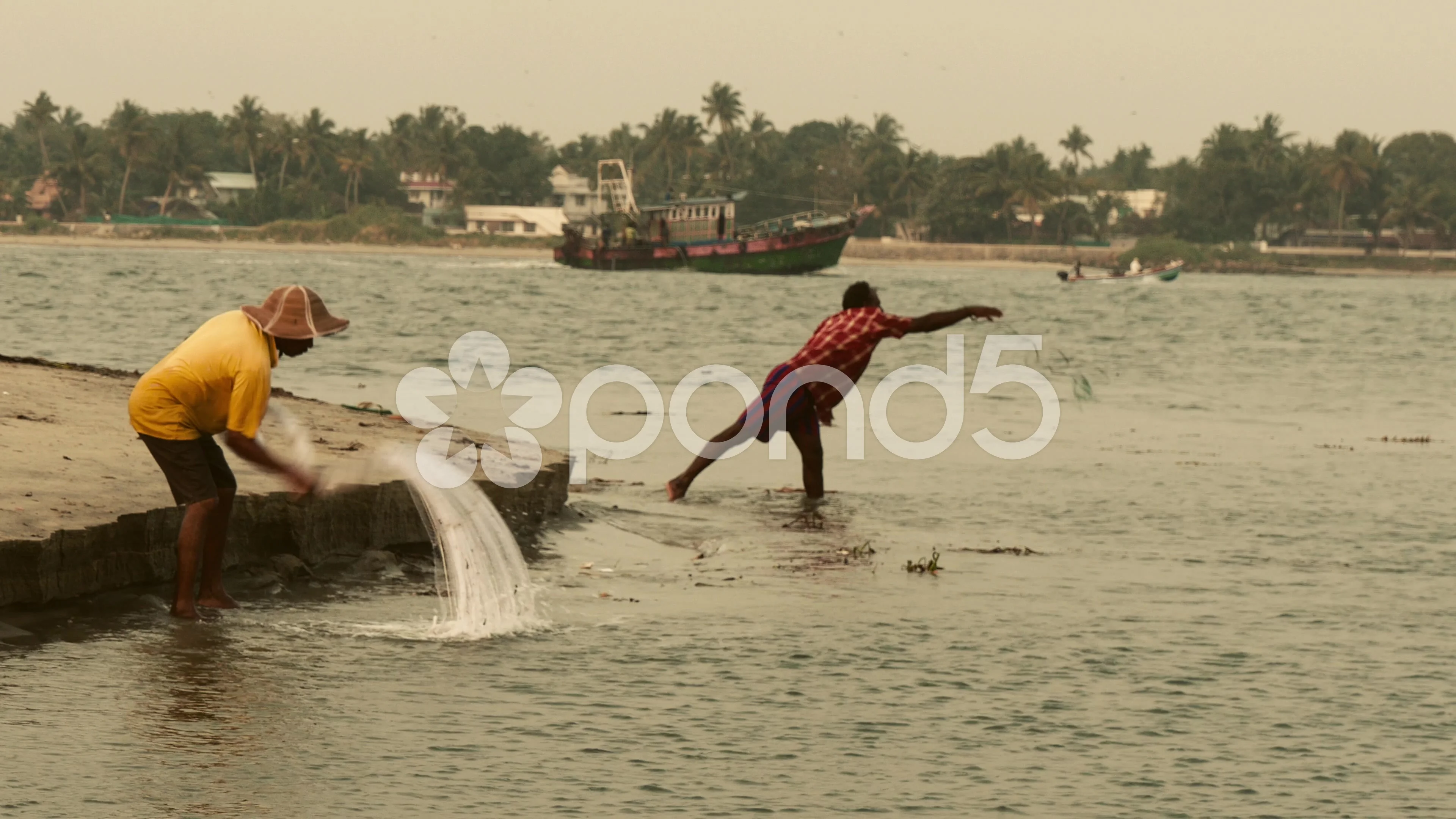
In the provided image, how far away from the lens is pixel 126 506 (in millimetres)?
8273

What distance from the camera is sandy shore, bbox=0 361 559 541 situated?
810cm

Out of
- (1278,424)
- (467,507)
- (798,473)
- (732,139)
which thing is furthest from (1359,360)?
(732,139)

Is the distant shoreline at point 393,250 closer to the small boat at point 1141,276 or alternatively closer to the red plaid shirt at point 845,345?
the small boat at point 1141,276

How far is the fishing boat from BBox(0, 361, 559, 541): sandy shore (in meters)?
72.1

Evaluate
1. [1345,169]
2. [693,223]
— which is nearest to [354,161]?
[693,223]

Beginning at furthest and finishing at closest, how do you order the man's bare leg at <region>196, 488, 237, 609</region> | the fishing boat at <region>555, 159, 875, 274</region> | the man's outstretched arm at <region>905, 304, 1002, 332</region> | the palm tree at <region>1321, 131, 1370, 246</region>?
1. the palm tree at <region>1321, 131, 1370, 246</region>
2. the fishing boat at <region>555, 159, 875, 274</region>
3. the man's outstretched arm at <region>905, 304, 1002, 332</region>
4. the man's bare leg at <region>196, 488, 237, 609</region>

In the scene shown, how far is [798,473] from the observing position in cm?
1480

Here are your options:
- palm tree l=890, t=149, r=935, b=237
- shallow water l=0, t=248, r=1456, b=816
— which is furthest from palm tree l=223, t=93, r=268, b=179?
shallow water l=0, t=248, r=1456, b=816

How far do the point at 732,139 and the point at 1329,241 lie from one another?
1963 inches

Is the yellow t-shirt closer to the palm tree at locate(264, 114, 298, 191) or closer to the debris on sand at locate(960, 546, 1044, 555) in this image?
the debris on sand at locate(960, 546, 1044, 555)

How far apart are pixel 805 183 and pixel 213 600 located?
139786 millimetres

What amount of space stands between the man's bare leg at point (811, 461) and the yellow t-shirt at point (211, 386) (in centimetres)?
550

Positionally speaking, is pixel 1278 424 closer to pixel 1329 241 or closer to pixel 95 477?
pixel 95 477

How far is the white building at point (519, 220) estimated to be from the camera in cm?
14500
